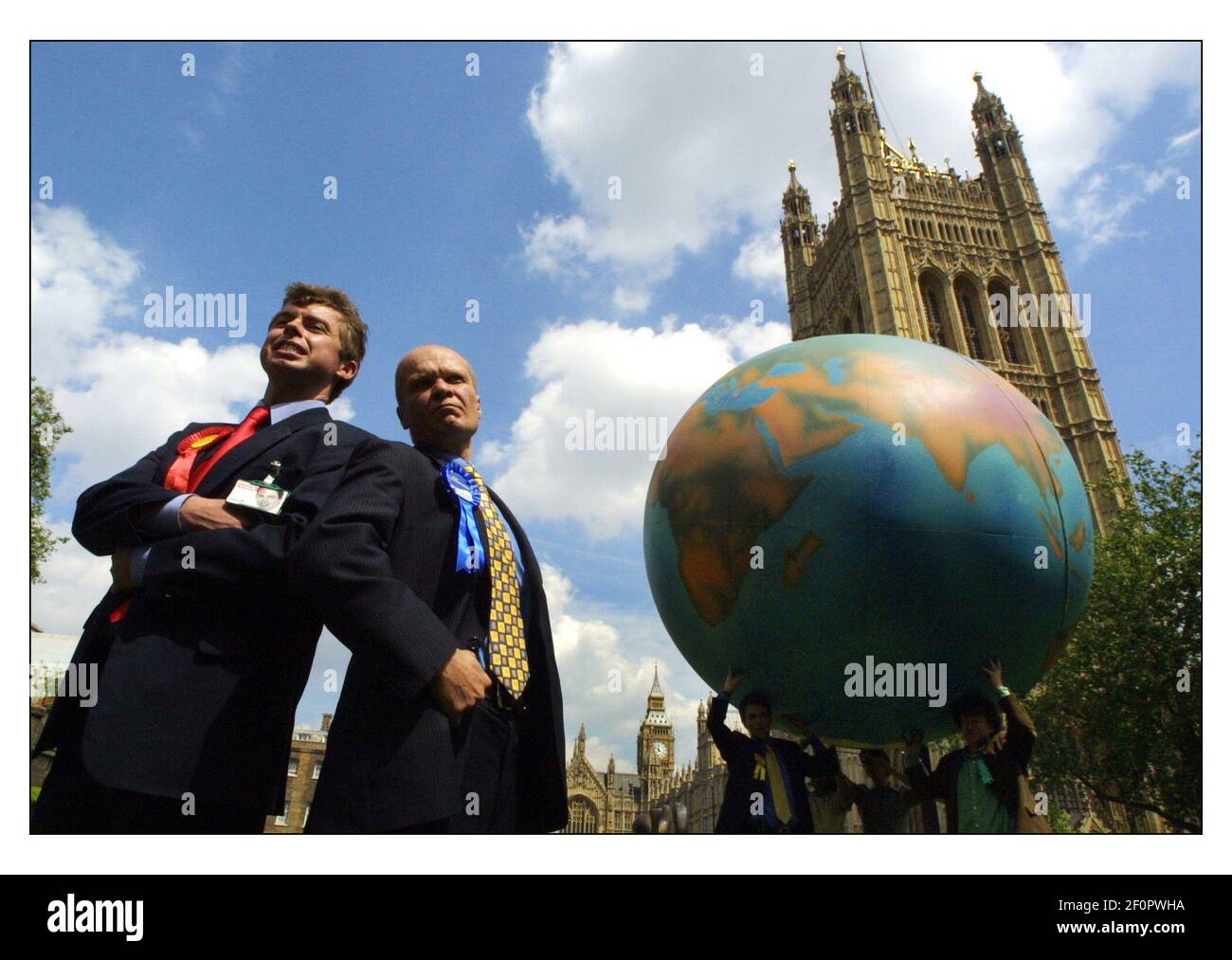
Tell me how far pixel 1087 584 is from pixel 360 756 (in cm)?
454

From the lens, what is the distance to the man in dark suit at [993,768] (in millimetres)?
4672

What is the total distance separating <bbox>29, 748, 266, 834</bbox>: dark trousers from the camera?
2404mm

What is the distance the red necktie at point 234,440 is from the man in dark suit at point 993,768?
4.08 metres

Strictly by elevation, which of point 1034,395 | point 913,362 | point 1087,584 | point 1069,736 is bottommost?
point 1069,736

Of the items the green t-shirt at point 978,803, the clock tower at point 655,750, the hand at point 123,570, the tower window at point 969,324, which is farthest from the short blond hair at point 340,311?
the clock tower at point 655,750

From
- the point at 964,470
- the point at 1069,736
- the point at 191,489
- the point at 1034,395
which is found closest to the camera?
the point at 191,489

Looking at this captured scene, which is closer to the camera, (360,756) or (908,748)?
(360,756)

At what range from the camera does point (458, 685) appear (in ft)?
8.53

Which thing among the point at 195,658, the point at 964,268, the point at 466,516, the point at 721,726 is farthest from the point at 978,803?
the point at 964,268

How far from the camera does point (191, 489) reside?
3.02 metres

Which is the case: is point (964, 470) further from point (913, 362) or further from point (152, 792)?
point (152, 792)

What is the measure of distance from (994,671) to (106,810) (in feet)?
14.3

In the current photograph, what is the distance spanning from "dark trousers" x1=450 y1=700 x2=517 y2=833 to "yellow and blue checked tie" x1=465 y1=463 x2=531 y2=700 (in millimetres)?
134
